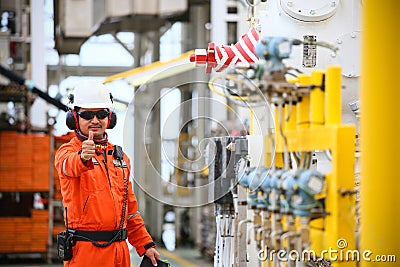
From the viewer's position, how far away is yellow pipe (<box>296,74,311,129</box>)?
3.81 metres

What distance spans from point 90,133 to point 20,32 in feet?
29.3

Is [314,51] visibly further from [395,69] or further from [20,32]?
[20,32]

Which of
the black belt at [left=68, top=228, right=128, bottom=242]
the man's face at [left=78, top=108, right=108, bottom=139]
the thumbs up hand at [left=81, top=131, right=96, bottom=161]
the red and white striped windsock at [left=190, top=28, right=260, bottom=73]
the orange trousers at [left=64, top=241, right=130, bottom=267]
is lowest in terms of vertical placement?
the orange trousers at [left=64, top=241, right=130, bottom=267]

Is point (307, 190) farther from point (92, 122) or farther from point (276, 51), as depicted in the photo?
point (92, 122)

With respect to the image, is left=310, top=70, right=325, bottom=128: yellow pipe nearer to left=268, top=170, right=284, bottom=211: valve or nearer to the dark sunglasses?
left=268, top=170, right=284, bottom=211: valve

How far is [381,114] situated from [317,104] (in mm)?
920

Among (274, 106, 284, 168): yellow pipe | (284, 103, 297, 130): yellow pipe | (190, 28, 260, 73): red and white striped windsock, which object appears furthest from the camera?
(190, 28, 260, 73): red and white striped windsock

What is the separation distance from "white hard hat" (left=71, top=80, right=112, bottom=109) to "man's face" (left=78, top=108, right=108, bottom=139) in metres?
0.03

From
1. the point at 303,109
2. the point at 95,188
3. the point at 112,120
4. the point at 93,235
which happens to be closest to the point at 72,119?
the point at 112,120

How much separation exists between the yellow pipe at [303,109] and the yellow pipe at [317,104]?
0.09 m

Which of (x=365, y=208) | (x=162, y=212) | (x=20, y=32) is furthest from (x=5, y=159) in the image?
(x=365, y=208)

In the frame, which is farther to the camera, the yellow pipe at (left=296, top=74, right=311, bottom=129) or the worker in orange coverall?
the worker in orange coverall

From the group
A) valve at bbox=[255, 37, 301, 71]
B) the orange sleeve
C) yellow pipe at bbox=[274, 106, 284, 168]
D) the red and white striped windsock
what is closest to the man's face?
the orange sleeve

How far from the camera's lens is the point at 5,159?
38.5 feet
